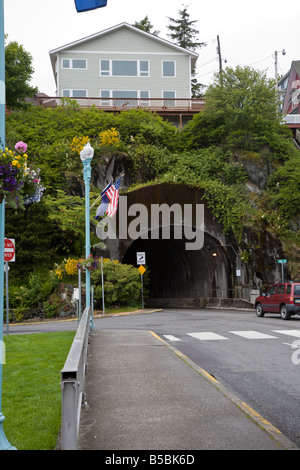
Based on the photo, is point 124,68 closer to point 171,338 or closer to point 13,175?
point 171,338

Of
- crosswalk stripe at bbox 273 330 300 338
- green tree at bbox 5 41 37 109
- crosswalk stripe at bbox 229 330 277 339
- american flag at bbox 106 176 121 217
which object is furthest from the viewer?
green tree at bbox 5 41 37 109

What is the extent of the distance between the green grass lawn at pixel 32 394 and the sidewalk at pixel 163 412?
44 cm

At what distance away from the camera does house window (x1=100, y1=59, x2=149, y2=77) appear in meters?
48.5

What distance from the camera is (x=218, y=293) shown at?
38.5 metres

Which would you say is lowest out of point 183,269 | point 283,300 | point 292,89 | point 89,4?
point 283,300

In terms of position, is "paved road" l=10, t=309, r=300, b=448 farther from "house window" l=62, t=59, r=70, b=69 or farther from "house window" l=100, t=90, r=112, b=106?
"house window" l=62, t=59, r=70, b=69

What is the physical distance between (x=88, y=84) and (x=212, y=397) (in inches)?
1738

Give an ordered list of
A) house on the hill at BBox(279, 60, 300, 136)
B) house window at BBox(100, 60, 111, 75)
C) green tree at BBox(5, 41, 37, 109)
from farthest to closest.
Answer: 1. house on the hill at BBox(279, 60, 300, 136)
2. house window at BBox(100, 60, 111, 75)
3. green tree at BBox(5, 41, 37, 109)

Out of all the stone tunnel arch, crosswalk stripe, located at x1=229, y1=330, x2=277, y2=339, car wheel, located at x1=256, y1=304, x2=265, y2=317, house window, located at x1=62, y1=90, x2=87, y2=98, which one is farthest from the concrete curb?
house window, located at x1=62, y1=90, x2=87, y2=98

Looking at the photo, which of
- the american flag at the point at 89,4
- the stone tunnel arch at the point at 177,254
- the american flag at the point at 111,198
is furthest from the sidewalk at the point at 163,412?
the stone tunnel arch at the point at 177,254

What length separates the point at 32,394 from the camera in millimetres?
7984

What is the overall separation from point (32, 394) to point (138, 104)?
3955 cm

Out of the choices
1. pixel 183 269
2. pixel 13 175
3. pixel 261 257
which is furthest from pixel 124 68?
pixel 13 175

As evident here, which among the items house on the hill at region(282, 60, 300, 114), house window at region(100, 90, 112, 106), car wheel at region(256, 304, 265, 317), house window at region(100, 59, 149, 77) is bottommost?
car wheel at region(256, 304, 265, 317)
